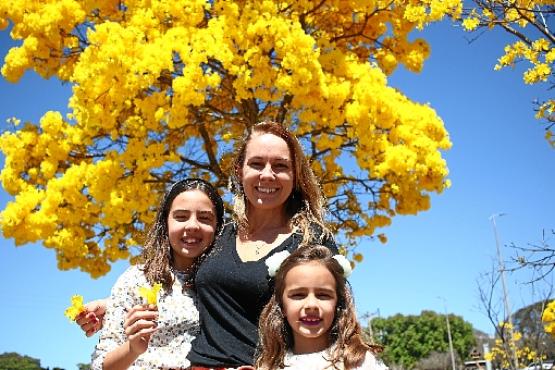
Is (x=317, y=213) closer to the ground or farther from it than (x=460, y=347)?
closer to the ground

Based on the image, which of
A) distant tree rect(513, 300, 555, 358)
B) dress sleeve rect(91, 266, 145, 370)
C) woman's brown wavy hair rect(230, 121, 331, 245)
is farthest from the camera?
distant tree rect(513, 300, 555, 358)

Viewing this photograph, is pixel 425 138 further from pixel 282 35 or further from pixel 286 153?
pixel 286 153

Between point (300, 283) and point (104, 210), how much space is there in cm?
691

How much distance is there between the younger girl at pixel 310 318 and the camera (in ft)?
9.40

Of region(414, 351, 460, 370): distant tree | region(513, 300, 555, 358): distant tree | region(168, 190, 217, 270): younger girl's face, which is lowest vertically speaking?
region(168, 190, 217, 270): younger girl's face

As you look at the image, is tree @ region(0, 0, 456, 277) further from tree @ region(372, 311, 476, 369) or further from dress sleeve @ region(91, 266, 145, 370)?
tree @ region(372, 311, 476, 369)

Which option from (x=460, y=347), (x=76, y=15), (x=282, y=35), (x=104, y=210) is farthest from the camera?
(x=460, y=347)

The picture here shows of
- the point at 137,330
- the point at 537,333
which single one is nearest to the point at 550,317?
the point at 537,333

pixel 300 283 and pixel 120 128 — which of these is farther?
pixel 120 128

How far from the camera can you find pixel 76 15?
10.2 meters

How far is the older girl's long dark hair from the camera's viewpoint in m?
3.27

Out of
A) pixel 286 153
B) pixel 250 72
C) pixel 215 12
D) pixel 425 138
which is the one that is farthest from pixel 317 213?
pixel 215 12

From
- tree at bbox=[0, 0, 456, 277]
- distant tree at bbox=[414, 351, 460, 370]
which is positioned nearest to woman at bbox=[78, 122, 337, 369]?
tree at bbox=[0, 0, 456, 277]

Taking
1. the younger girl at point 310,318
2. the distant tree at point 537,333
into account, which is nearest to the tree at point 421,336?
the distant tree at point 537,333
